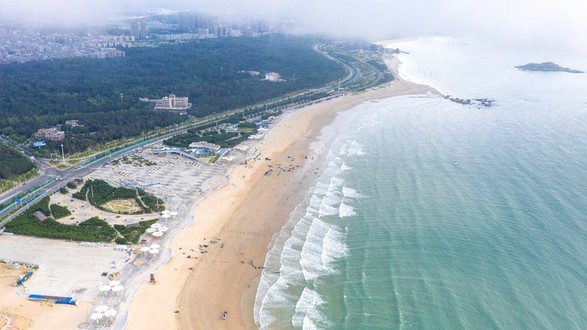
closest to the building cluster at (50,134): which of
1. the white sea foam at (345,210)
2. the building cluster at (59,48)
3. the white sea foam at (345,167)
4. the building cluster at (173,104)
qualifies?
the building cluster at (173,104)

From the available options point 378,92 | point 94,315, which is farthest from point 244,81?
point 94,315

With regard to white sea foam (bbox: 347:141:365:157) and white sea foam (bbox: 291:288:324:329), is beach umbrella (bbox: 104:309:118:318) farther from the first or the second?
white sea foam (bbox: 347:141:365:157)

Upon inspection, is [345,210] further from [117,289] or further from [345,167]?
[117,289]

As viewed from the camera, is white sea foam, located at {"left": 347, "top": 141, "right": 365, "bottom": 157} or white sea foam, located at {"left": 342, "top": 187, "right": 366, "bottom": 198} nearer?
white sea foam, located at {"left": 342, "top": 187, "right": 366, "bottom": 198}

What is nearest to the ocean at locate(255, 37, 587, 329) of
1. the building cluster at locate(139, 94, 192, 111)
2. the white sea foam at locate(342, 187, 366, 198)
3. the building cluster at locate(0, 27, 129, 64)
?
the white sea foam at locate(342, 187, 366, 198)

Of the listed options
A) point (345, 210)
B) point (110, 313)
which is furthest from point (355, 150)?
point (110, 313)

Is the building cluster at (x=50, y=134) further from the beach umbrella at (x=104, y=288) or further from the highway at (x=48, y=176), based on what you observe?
the beach umbrella at (x=104, y=288)
